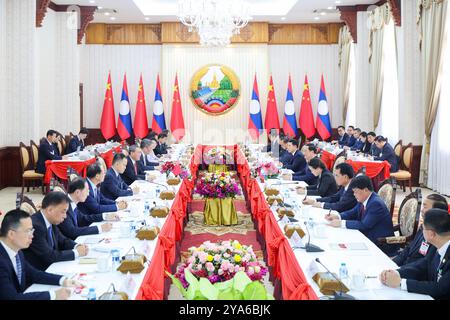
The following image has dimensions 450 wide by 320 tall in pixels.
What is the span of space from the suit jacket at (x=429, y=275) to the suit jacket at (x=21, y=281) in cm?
203

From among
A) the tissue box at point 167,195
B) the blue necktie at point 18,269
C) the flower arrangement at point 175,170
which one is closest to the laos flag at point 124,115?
the flower arrangement at point 175,170

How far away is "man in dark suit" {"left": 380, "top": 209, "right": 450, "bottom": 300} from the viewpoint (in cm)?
299

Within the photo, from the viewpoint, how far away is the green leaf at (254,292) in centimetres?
194

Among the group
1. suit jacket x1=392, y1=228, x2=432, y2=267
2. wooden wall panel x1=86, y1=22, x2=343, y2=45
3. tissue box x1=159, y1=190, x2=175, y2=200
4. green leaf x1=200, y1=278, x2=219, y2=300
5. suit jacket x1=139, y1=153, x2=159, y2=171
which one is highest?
wooden wall panel x1=86, y1=22, x2=343, y2=45

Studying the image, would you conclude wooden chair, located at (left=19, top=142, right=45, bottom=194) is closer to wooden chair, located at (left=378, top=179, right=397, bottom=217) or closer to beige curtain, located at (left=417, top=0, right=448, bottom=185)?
wooden chair, located at (left=378, top=179, right=397, bottom=217)

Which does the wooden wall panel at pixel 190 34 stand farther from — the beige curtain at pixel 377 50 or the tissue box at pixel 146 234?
the tissue box at pixel 146 234

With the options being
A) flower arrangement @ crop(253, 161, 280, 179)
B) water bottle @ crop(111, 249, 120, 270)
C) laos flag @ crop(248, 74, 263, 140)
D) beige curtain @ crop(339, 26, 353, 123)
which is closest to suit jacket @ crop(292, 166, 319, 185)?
flower arrangement @ crop(253, 161, 280, 179)

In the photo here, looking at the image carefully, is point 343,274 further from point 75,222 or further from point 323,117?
point 323,117

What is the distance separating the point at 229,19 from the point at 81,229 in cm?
508

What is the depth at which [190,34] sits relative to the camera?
47.7 ft

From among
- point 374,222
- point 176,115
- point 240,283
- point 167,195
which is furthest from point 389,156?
point 240,283

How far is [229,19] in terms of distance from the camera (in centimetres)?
847

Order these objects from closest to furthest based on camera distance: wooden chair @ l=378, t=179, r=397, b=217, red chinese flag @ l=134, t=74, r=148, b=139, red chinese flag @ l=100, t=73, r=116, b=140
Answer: wooden chair @ l=378, t=179, r=397, b=217, red chinese flag @ l=100, t=73, r=116, b=140, red chinese flag @ l=134, t=74, r=148, b=139

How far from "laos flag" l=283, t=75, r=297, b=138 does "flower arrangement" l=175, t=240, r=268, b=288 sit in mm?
11329
